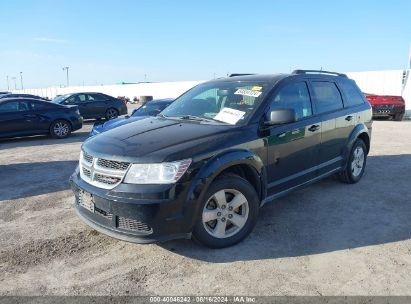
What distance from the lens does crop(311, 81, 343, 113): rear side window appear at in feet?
Answer: 17.4

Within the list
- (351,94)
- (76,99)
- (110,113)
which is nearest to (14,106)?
(76,99)

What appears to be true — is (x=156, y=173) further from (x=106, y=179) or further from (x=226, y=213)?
(x=226, y=213)

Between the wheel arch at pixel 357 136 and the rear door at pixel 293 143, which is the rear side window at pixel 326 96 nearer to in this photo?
the rear door at pixel 293 143

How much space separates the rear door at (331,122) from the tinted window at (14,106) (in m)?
10.3

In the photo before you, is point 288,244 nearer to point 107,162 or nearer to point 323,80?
point 107,162

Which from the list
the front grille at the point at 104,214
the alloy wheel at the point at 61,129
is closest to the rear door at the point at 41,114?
the alloy wheel at the point at 61,129

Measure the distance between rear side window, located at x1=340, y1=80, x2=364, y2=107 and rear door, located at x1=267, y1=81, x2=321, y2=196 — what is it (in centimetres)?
126

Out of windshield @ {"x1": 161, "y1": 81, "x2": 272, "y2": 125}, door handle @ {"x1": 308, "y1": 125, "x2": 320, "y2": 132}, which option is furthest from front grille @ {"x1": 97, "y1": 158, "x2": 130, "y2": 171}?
door handle @ {"x1": 308, "y1": 125, "x2": 320, "y2": 132}

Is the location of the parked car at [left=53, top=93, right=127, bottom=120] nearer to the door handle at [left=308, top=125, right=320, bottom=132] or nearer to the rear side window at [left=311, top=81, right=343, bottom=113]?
the rear side window at [left=311, top=81, right=343, bottom=113]

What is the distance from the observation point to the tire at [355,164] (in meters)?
6.16

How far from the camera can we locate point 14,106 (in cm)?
1221

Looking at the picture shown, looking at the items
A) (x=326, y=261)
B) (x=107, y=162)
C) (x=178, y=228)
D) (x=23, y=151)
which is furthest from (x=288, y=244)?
(x=23, y=151)

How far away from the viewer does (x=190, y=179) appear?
3.50m

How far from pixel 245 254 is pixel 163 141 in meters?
1.43
